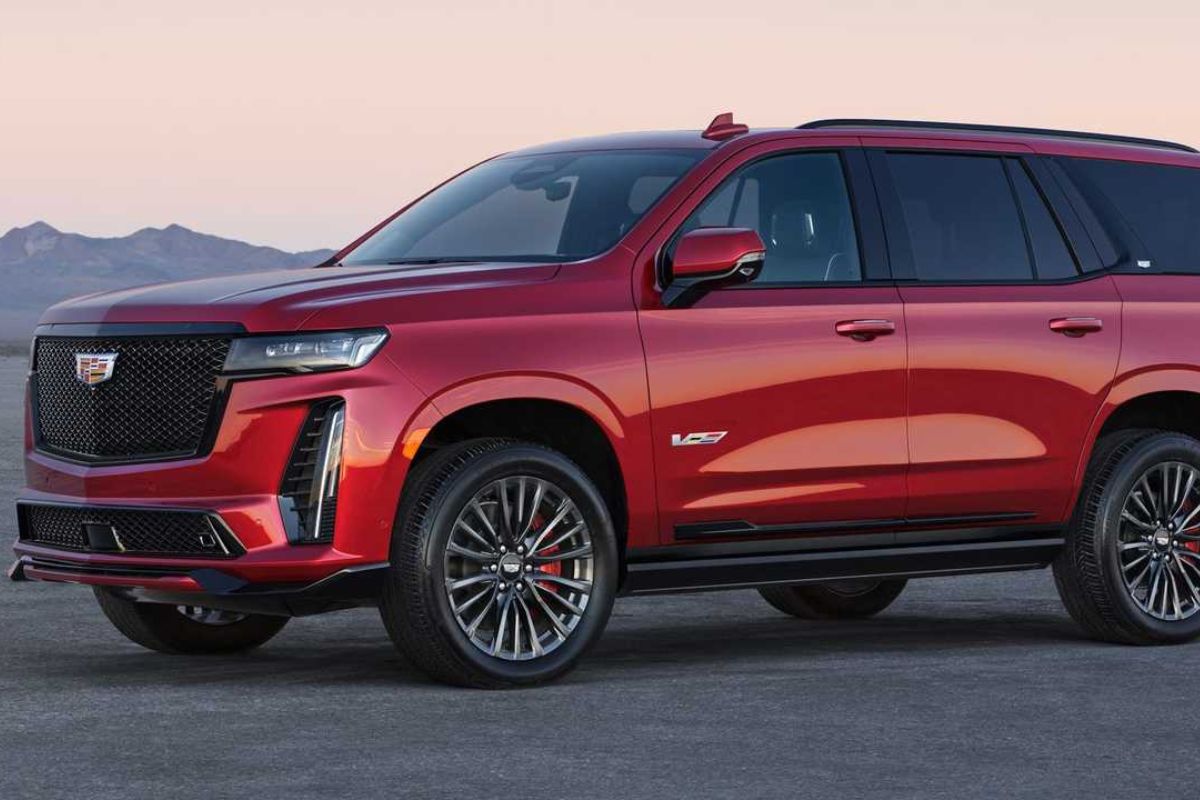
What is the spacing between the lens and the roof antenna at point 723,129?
9070 mm

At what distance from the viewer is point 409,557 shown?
7.86m

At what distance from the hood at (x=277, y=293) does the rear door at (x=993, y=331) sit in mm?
1680

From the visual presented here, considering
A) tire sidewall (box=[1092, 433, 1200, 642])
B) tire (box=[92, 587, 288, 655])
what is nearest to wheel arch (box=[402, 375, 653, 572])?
tire (box=[92, 587, 288, 655])

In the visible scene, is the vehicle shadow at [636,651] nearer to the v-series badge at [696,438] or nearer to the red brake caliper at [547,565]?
the red brake caliper at [547,565]

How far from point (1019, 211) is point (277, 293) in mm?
3405

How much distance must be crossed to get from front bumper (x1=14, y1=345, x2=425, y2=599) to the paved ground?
47 cm

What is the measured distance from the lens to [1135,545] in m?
9.88

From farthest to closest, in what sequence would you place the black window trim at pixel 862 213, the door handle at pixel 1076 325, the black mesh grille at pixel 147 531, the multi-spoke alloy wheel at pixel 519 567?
the door handle at pixel 1076 325 → the black window trim at pixel 862 213 → the multi-spoke alloy wheel at pixel 519 567 → the black mesh grille at pixel 147 531

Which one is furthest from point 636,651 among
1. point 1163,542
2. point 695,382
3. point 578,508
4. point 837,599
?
point 1163,542

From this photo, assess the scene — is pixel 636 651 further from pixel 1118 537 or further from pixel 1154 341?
pixel 1154 341

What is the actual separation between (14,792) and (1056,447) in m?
4.84

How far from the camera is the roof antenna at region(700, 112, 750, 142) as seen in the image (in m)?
9.07

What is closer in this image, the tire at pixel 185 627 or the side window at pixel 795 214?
the side window at pixel 795 214

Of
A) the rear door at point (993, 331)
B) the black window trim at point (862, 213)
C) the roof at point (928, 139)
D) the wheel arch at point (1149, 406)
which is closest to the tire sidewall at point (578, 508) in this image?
the black window trim at point (862, 213)
